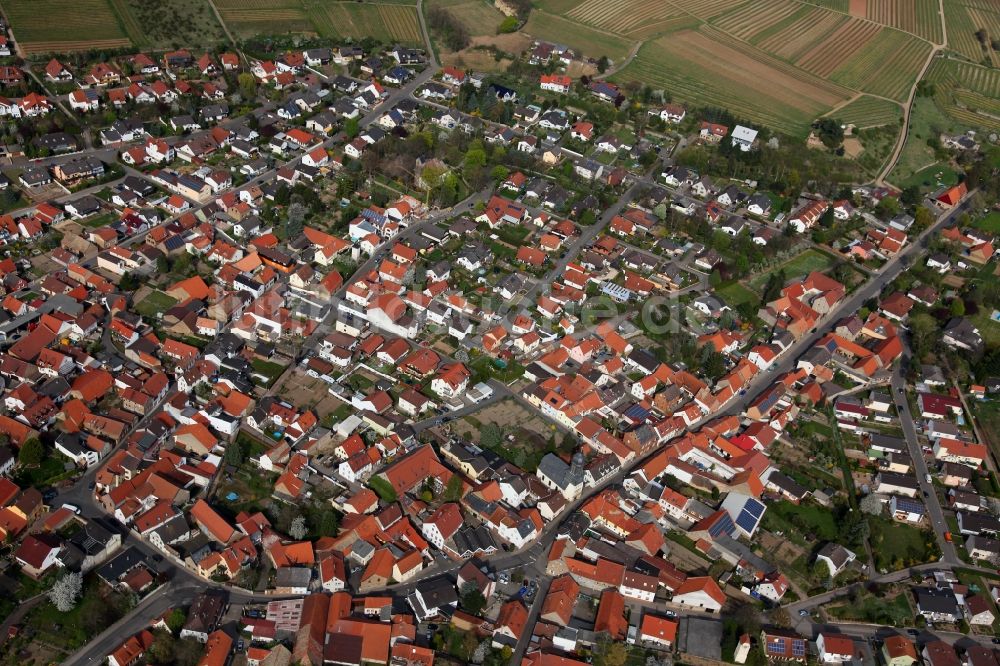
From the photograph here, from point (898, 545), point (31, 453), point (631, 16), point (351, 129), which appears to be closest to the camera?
point (31, 453)

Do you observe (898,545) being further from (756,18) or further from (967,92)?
(756,18)

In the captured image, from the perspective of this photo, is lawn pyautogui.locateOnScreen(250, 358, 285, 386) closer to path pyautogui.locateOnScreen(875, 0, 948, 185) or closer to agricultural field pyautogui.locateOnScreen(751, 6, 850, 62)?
path pyautogui.locateOnScreen(875, 0, 948, 185)

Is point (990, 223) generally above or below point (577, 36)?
below

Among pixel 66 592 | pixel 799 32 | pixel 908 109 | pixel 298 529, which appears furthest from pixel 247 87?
pixel 908 109

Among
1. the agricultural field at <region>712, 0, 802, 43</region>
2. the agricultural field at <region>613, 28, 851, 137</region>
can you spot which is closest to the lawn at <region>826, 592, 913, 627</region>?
the agricultural field at <region>613, 28, 851, 137</region>

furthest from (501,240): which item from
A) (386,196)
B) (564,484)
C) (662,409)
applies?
(564,484)

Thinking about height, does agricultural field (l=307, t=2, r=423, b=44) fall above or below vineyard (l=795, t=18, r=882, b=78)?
above
